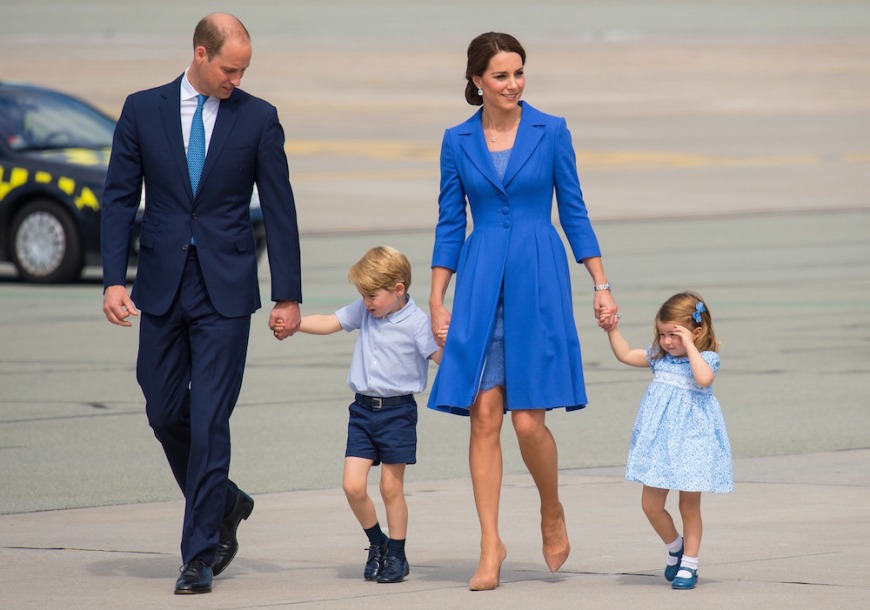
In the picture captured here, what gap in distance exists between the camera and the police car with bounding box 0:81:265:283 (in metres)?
16.5

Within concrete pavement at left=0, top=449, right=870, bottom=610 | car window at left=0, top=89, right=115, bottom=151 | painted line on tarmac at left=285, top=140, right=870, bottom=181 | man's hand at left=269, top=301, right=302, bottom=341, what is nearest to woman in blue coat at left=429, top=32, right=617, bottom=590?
concrete pavement at left=0, top=449, right=870, bottom=610

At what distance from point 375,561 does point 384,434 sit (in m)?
0.43

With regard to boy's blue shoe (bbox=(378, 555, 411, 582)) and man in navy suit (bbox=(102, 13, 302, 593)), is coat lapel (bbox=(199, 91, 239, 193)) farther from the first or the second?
boy's blue shoe (bbox=(378, 555, 411, 582))

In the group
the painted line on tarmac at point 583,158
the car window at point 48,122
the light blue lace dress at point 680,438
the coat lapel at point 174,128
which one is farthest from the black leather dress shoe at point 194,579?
the painted line on tarmac at point 583,158

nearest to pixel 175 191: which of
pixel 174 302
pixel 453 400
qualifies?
pixel 174 302

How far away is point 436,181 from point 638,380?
51.9 feet

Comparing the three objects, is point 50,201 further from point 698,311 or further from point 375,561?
point 698,311

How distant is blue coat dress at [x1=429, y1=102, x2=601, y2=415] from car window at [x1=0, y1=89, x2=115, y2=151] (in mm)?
11112

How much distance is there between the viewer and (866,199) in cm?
2422

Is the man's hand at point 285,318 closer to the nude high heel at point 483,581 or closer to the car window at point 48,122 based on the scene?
the nude high heel at point 483,581

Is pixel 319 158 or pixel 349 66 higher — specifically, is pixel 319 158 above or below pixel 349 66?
below

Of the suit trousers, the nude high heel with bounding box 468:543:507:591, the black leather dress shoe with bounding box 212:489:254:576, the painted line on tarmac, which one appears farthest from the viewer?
the painted line on tarmac

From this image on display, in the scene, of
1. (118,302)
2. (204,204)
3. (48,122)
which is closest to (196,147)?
(204,204)

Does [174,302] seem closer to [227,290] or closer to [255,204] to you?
[227,290]
